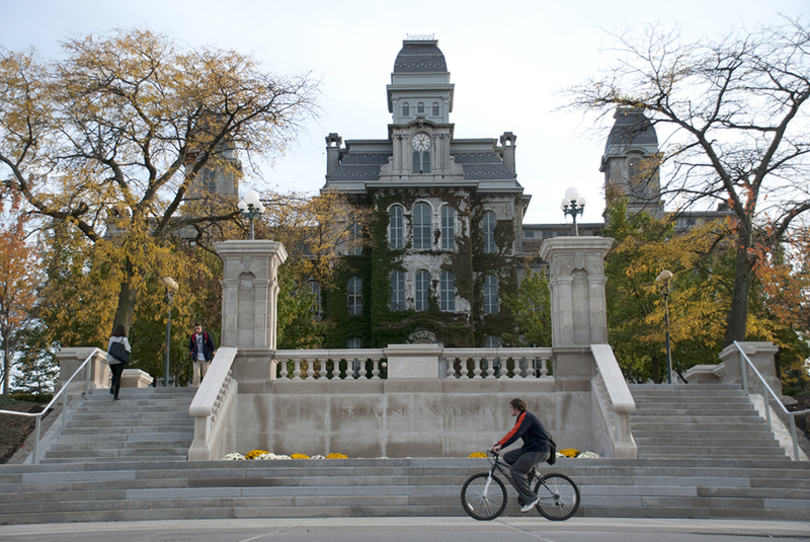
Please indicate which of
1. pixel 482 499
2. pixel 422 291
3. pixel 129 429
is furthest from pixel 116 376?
pixel 422 291

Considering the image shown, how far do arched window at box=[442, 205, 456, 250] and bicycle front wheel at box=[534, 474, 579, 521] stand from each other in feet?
125

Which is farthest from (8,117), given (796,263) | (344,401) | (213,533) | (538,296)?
(538,296)

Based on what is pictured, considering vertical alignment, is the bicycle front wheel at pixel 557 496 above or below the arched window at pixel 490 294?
below

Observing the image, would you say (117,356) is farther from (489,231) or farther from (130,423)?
(489,231)

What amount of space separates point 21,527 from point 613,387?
9571 millimetres

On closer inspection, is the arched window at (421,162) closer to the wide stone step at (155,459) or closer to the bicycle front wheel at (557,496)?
the wide stone step at (155,459)

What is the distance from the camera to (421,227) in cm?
4866

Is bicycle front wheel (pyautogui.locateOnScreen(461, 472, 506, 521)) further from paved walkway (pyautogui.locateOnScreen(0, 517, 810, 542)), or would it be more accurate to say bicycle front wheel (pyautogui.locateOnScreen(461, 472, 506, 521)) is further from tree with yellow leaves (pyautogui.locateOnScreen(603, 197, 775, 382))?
tree with yellow leaves (pyautogui.locateOnScreen(603, 197, 775, 382))

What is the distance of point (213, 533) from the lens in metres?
8.95

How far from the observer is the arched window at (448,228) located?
159ft

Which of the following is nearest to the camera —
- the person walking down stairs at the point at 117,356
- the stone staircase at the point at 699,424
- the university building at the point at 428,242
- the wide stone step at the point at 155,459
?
the wide stone step at the point at 155,459

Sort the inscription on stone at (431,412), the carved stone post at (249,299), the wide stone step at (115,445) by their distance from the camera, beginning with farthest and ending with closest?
1. the carved stone post at (249,299)
2. the inscription on stone at (431,412)
3. the wide stone step at (115,445)

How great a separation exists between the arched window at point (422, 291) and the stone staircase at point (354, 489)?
115ft

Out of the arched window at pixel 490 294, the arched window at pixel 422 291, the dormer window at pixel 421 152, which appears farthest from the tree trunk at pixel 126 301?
the dormer window at pixel 421 152
